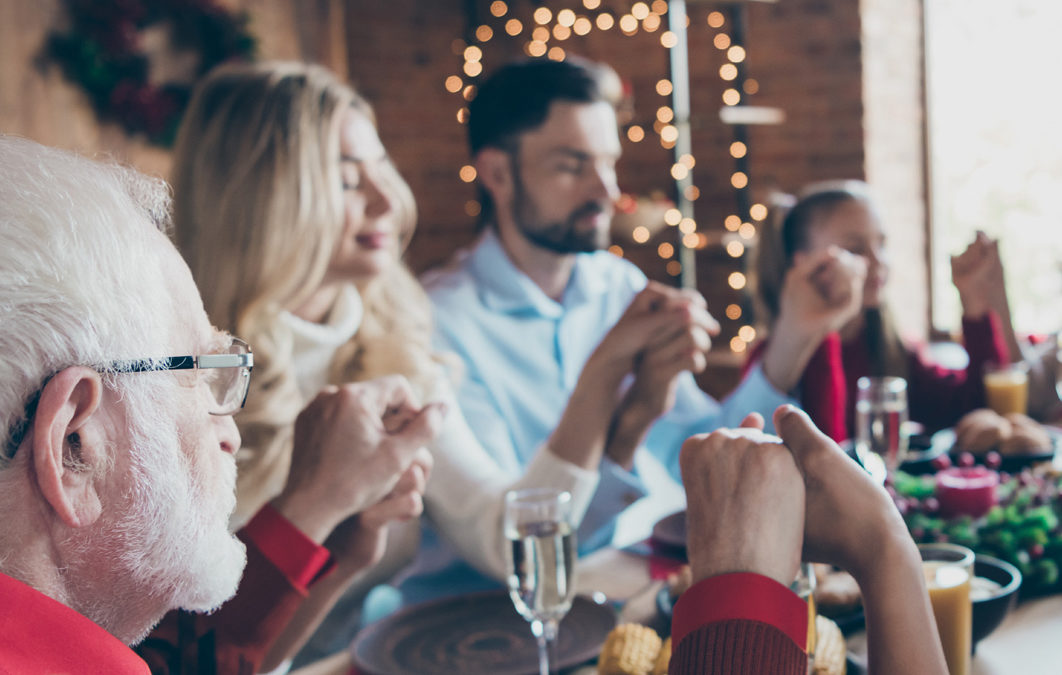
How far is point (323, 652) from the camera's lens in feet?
3.78

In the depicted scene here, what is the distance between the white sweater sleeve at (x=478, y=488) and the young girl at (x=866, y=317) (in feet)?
2.06

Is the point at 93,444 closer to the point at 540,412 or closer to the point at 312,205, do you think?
the point at 312,205

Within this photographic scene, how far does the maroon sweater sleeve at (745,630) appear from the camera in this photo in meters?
0.62

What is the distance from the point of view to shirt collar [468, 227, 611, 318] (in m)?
2.12

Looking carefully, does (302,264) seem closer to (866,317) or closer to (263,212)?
(263,212)

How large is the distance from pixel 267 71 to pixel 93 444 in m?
1.10

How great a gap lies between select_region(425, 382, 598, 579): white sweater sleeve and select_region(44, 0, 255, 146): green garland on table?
2599 mm

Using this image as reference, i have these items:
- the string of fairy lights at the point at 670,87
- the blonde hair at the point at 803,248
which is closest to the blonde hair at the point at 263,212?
the blonde hair at the point at 803,248

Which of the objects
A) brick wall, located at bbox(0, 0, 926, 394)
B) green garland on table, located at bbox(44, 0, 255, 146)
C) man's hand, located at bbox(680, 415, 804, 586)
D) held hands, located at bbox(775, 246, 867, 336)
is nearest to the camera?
man's hand, located at bbox(680, 415, 804, 586)

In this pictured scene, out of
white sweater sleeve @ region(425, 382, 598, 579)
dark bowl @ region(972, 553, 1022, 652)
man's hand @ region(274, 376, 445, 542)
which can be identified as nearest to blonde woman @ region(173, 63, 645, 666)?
white sweater sleeve @ region(425, 382, 598, 579)

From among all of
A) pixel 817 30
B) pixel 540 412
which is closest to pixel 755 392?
pixel 540 412

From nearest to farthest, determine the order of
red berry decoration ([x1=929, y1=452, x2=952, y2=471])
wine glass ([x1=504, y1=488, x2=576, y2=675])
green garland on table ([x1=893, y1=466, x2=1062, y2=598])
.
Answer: wine glass ([x1=504, y1=488, x2=576, y2=675])
green garland on table ([x1=893, y1=466, x2=1062, y2=598])
red berry decoration ([x1=929, y1=452, x2=952, y2=471])

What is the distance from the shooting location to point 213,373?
70cm

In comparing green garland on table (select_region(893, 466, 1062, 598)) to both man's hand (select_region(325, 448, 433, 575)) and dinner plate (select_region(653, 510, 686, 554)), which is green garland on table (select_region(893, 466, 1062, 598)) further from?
man's hand (select_region(325, 448, 433, 575))
